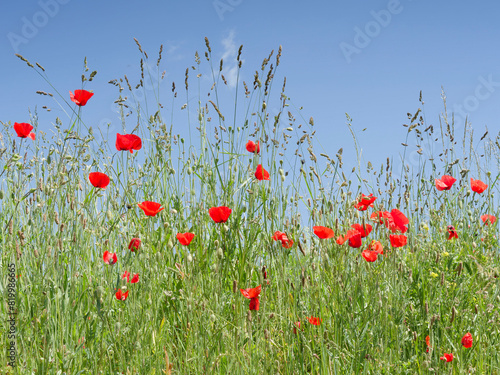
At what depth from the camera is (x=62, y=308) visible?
1.73 meters

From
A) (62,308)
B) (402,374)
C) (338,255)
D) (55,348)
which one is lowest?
(402,374)

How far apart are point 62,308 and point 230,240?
86 cm

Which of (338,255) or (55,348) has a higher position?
(338,255)

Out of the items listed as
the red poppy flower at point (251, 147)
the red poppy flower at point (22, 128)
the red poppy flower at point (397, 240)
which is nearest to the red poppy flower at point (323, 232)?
the red poppy flower at point (397, 240)

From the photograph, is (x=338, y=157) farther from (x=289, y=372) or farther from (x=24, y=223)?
(x=24, y=223)

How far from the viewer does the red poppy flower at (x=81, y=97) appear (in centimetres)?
220

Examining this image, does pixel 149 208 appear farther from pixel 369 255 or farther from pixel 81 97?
pixel 369 255

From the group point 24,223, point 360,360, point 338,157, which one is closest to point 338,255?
point 360,360

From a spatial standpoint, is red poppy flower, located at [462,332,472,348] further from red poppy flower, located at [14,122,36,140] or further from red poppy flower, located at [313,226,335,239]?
red poppy flower, located at [14,122,36,140]

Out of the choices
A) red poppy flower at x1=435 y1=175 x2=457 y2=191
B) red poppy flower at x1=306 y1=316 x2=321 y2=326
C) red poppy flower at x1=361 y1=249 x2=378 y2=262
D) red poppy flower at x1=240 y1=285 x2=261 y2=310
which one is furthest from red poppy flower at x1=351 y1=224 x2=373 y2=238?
red poppy flower at x1=435 y1=175 x2=457 y2=191

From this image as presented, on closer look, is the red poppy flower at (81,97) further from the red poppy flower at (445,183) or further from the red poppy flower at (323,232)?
the red poppy flower at (445,183)

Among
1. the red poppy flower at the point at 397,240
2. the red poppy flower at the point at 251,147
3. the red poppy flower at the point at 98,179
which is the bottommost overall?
the red poppy flower at the point at 397,240

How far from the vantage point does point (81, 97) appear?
2215mm

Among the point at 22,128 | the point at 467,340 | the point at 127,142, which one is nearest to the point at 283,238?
the point at 467,340
